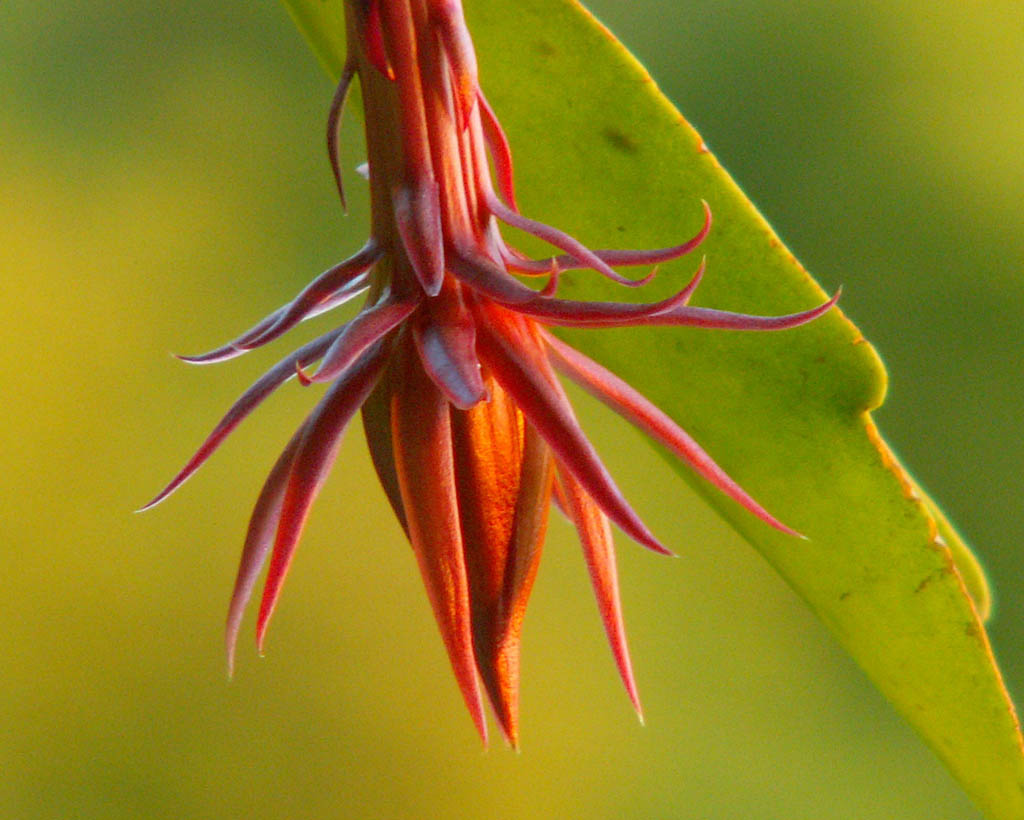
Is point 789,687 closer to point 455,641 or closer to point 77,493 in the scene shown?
point 77,493

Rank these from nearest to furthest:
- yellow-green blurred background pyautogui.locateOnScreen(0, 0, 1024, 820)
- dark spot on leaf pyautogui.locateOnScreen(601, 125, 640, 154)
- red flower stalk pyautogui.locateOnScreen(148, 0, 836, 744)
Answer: red flower stalk pyautogui.locateOnScreen(148, 0, 836, 744), dark spot on leaf pyautogui.locateOnScreen(601, 125, 640, 154), yellow-green blurred background pyautogui.locateOnScreen(0, 0, 1024, 820)

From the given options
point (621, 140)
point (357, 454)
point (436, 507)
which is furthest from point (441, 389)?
point (357, 454)

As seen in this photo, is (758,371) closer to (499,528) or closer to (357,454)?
(499,528)

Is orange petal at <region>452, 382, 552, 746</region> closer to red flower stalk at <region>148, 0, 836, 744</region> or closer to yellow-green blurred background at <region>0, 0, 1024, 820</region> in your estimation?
red flower stalk at <region>148, 0, 836, 744</region>

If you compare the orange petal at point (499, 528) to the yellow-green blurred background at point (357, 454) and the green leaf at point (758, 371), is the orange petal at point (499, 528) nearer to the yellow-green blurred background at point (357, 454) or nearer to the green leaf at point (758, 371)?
Answer: the green leaf at point (758, 371)

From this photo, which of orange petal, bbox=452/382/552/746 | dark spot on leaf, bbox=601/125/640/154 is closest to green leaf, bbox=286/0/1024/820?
dark spot on leaf, bbox=601/125/640/154

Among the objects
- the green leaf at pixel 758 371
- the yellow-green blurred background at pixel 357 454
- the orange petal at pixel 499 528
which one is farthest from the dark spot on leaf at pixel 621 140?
the yellow-green blurred background at pixel 357 454

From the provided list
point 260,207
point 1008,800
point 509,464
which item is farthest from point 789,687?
point 509,464
